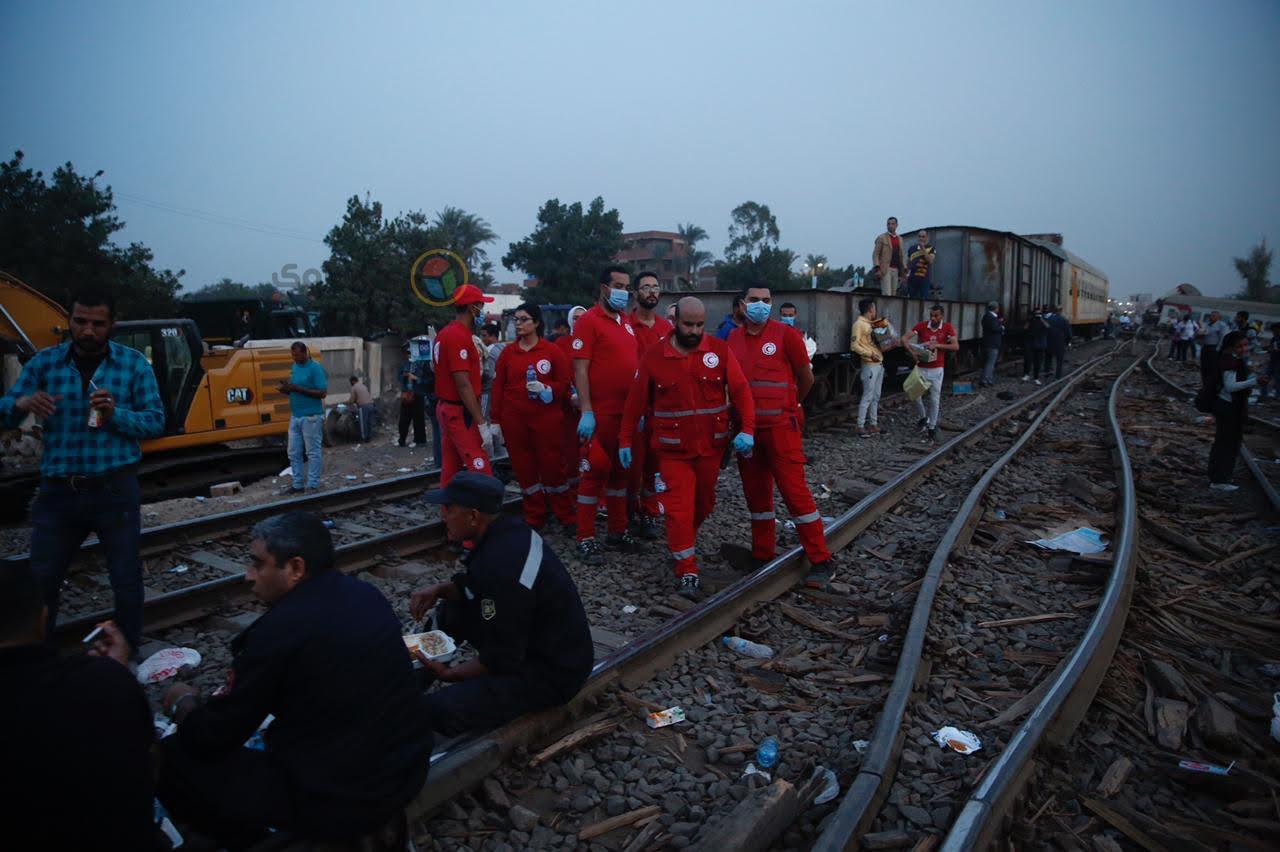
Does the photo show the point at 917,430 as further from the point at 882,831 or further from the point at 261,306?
the point at 261,306

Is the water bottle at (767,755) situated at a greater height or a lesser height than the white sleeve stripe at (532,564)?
lesser

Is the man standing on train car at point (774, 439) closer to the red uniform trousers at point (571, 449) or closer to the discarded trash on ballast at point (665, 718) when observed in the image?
the red uniform trousers at point (571, 449)

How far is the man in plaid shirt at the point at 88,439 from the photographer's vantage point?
12.2 feet

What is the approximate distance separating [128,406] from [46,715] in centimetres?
257

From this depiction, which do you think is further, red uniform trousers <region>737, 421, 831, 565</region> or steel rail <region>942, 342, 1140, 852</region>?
red uniform trousers <region>737, 421, 831, 565</region>

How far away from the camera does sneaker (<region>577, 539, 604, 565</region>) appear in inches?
235

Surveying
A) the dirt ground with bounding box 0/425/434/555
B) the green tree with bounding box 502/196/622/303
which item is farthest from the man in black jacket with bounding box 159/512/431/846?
the green tree with bounding box 502/196/622/303

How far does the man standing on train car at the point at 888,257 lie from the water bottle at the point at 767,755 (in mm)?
12650

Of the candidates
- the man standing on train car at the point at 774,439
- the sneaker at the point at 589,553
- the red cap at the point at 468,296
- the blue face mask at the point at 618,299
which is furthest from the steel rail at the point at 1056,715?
the red cap at the point at 468,296

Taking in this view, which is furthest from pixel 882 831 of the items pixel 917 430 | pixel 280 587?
pixel 917 430

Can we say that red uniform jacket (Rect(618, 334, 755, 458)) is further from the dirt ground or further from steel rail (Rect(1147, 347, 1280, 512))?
steel rail (Rect(1147, 347, 1280, 512))

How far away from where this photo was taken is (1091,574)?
5652 millimetres

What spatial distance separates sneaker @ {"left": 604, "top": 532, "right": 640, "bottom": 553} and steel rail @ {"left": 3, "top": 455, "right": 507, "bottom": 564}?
8.39ft

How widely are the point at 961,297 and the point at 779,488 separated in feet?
52.5
